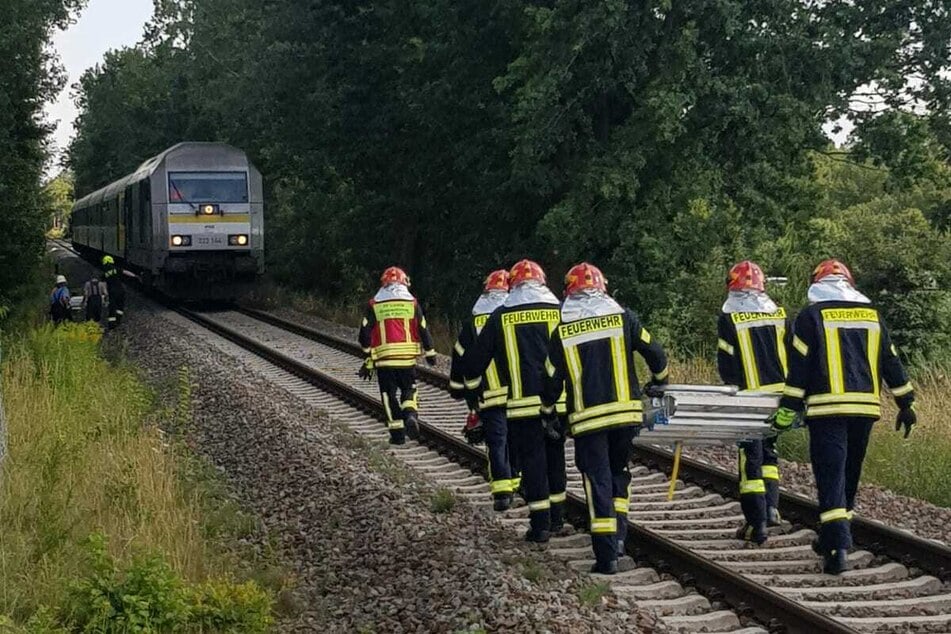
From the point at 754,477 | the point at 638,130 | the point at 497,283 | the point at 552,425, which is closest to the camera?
the point at 552,425

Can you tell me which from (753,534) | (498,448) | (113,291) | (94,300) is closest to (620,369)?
(753,534)

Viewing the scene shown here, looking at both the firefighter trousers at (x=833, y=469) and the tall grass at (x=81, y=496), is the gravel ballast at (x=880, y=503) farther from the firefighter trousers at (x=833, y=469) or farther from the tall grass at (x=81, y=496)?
the tall grass at (x=81, y=496)

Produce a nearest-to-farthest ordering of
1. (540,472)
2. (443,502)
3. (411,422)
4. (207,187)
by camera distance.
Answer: (540,472), (443,502), (411,422), (207,187)

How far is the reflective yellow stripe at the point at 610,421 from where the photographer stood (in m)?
7.10

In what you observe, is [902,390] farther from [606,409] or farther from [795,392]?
[606,409]

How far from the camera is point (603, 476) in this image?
23.7ft

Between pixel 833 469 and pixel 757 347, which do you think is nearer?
pixel 833 469

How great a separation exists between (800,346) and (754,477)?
3.60 ft

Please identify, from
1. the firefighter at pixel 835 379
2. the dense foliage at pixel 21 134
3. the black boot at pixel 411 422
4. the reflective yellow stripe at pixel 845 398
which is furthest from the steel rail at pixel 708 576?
the dense foliage at pixel 21 134

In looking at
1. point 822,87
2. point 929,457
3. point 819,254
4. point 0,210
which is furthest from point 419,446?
point 0,210

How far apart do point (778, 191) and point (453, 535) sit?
14.6 meters

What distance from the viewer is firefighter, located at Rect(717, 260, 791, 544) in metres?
7.83

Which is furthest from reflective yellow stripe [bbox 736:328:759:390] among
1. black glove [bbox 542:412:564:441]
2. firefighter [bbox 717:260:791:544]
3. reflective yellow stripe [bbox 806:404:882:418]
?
black glove [bbox 542:412:564:441]

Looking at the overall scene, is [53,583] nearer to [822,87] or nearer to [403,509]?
[403,509]
